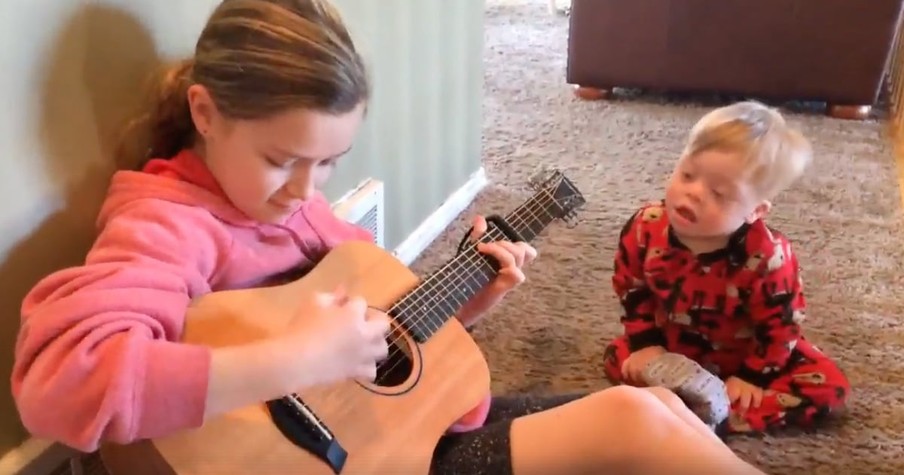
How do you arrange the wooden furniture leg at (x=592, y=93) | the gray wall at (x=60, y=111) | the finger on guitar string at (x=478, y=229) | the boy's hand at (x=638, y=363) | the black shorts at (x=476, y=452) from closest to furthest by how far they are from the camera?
the gray wall at (x=60, y=111) < the black shorts at (x=476, y=452) < the finger on guitar string at (x=478, y=229) < the boy's hand at (x=638, y=363) < the wooden furniture leg at (x=592, y=93)

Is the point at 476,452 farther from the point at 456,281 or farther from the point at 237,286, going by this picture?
the point at 237,286

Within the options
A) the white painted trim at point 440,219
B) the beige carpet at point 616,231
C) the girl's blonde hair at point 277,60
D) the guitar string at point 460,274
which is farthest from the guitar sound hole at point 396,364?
the white painted trim at point 440,219

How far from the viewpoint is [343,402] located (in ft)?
3.01

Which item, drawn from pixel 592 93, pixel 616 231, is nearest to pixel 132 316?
pixel 616 231

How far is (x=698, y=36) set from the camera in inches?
103

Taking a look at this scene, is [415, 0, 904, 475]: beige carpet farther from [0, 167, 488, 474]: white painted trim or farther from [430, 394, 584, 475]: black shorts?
[430, 394, 584, 475]: black shorts

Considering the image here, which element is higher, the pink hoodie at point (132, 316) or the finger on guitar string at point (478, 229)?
the pink hoodie at point (132, 316)

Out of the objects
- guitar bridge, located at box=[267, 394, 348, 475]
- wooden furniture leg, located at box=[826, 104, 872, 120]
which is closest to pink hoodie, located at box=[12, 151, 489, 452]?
guitar bridge, located at box=[267, 394, 348, 475]

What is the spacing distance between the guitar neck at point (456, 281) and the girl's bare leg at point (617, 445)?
0.50 ft

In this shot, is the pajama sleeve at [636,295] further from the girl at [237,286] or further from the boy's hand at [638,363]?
the girl at [237,286]

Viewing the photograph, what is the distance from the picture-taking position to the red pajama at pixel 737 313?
4.40ft

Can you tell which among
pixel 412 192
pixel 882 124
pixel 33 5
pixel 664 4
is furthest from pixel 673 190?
pixel 882 124

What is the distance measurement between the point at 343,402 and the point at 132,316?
0.23 meters

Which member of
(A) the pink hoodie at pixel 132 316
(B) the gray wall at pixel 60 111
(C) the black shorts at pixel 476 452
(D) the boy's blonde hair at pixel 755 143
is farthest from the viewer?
(D) the boy's blonde hair at pixel 755 143
